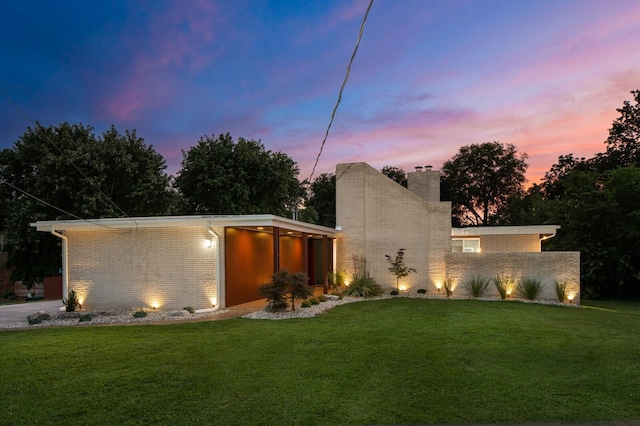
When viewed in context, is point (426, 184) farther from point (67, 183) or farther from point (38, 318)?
point (67, 183)

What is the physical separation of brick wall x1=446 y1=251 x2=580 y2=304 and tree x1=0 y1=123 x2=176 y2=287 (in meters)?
15.7

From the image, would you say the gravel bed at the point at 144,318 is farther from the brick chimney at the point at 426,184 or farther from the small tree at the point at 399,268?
the brick chimney at the point at 426,184

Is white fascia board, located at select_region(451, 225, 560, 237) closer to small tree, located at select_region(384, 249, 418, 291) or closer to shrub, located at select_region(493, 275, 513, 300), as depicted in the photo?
small tree, located at select_region(384, 249, 418, 291)

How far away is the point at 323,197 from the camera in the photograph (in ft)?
136

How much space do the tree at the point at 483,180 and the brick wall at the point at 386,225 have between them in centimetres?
2592

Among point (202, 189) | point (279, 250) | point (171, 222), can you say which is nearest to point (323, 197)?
point (202, 189)

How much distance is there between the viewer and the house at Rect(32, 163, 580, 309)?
12258mm

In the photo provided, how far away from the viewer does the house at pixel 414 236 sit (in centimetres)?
1642

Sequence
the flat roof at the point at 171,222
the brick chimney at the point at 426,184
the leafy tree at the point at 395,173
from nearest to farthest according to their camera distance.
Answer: the flat roof at the point at 171,222 < the brick chimney at the point at 426,184 < the leafy tree at the point at 395,173

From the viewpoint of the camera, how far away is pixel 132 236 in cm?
1269

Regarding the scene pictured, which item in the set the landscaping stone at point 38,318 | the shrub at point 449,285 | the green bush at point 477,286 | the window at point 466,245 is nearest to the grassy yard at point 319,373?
the landscaping stone at point 38,318

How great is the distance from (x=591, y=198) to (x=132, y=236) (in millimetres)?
20123

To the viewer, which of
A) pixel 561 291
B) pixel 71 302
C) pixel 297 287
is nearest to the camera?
pixel 297 287

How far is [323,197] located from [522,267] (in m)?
27.2
